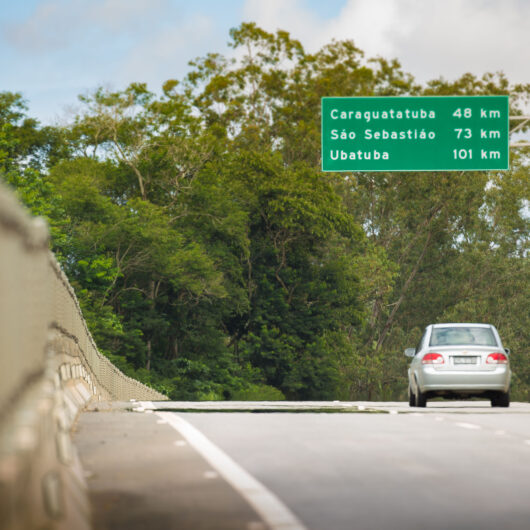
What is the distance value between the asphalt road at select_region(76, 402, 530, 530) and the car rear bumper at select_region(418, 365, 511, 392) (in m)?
6.67

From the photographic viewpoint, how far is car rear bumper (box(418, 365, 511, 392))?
67.4 feet

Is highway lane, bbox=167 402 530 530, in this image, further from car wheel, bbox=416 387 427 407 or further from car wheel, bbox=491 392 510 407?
car wheel, bbox=491 392 510 407

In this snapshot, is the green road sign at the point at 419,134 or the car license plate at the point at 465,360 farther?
the green road sign at the point at 419,134

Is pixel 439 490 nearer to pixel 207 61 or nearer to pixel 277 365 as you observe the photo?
pixel 277 365

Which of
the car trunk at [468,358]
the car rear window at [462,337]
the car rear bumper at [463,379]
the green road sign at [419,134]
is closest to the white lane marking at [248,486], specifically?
the car rear bumper at [463,379]

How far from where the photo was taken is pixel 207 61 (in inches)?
2589

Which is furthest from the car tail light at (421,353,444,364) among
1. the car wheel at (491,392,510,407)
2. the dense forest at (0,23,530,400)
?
the dense forest at (0,23,530,400)

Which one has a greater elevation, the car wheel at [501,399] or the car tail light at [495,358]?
the car tail light at [495,358]

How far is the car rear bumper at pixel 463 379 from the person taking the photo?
20.5m

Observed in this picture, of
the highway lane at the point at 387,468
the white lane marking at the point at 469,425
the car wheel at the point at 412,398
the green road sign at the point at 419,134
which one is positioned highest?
the green road sign at the point at 419,134

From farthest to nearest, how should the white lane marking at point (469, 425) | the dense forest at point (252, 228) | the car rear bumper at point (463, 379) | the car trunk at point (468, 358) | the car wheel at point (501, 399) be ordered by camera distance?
1. the dense forest at point (252, 228)
2. the car wheel at point (501, 399)
3. the car trunk at point (468, 358)
4. the car rear bumper at point (463, 379)
5. the white lane marking at point (469, 425)

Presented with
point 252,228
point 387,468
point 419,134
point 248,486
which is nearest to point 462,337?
point 387,468

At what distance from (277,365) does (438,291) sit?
16.9 metres

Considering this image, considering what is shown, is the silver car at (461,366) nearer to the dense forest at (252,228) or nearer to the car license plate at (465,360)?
the car license plate at (465,360)
